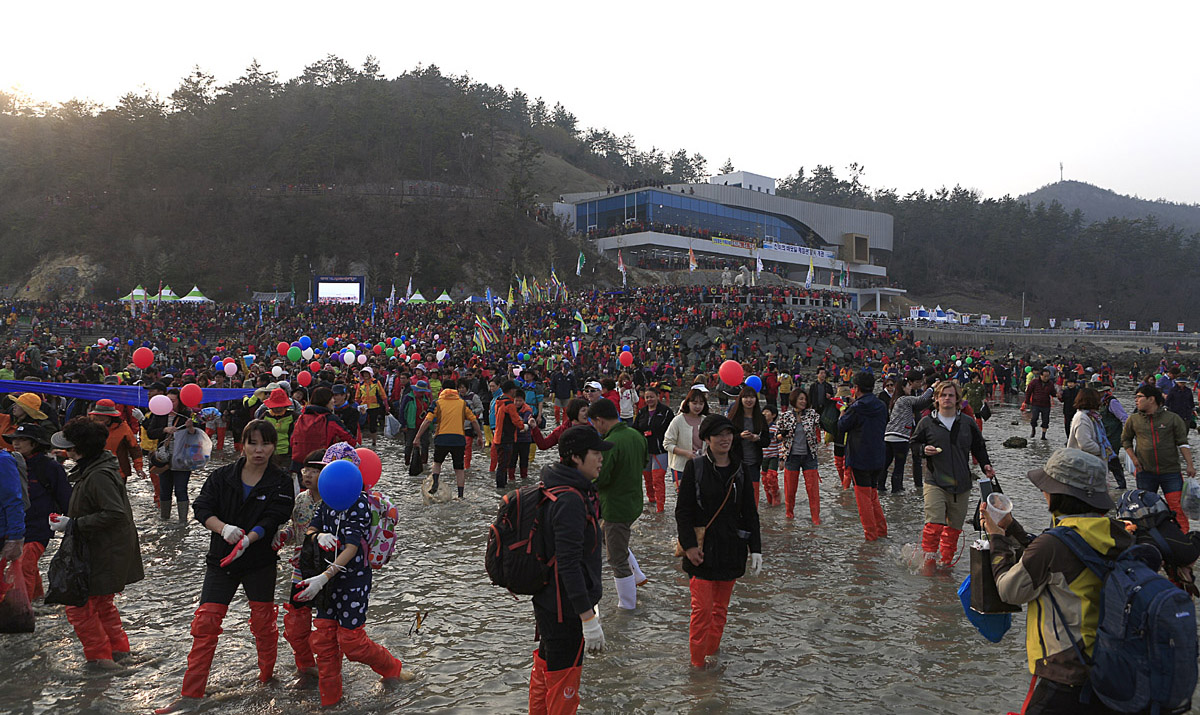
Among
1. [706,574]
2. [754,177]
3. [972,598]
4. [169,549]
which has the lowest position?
[169,549]

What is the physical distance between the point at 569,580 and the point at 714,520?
1439 millimetres

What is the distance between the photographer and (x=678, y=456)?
625 centimetres

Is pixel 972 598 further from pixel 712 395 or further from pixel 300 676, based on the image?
pixel 712 395

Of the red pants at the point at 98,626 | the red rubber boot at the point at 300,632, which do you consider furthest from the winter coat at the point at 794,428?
the red pants at the point at 98,626

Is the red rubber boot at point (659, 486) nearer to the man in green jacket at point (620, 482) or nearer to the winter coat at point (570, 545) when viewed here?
the man in green jacket at point (620, 482)

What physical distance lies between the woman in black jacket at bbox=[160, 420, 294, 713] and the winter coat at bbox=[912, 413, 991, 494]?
5111 millimetres

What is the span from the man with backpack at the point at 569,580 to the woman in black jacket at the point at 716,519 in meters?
1.06

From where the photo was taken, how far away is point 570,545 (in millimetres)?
3076

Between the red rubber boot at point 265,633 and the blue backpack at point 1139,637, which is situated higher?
the blue backpack at point 1139,637

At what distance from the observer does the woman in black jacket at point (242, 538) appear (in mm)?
3939

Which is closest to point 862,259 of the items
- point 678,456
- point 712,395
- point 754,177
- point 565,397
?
point 754,177

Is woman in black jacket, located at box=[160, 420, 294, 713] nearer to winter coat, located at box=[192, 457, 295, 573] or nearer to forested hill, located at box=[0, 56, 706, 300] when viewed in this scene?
winter coat, located at box=[192, 457, 295, 573]

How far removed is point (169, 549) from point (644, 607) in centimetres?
493

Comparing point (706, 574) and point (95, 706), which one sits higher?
point (706, 574)
